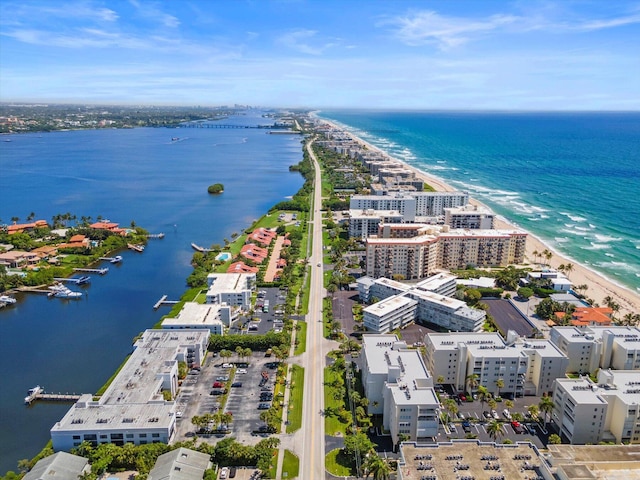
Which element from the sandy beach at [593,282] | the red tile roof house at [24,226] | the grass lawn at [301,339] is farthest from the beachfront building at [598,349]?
the red tile roof house at [24,226]

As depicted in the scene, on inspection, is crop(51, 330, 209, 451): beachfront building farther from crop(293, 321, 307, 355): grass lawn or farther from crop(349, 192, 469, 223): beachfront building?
crop(349, 192, 469, 223): beachfront building

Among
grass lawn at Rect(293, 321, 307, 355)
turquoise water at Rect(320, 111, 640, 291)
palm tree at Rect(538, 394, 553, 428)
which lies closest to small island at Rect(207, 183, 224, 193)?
turquoise water at Rect(320, 111, 640, 291)

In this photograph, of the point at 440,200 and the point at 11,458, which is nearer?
the point at 11,458

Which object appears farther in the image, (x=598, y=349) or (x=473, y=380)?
(x=598, y=349)

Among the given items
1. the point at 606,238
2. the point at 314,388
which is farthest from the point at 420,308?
the point at 606,238

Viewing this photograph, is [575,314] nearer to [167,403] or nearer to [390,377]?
[390,377]

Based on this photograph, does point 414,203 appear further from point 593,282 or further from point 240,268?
point 240,268

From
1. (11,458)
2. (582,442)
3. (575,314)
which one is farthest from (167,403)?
(575,314)

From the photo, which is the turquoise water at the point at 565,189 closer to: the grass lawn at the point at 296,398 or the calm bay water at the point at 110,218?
the grass lawn at the point at 296,398
